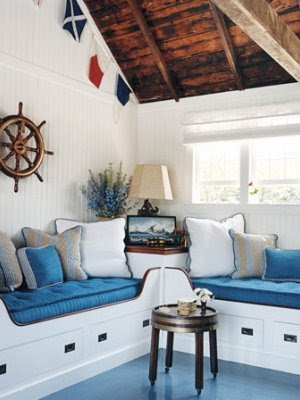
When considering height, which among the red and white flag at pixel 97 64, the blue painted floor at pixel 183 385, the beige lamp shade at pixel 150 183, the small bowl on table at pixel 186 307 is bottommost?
the blue painted floor at pixel 183 385

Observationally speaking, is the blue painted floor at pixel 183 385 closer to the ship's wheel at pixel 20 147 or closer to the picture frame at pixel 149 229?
the picture frame at pixel 149 229

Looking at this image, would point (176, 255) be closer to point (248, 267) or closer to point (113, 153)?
point (248, 267)

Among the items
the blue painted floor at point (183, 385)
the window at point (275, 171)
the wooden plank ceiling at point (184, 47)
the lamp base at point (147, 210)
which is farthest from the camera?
the lamp base at point (147, 210)

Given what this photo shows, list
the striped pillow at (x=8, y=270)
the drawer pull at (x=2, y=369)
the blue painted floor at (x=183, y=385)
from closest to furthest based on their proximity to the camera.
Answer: the drawer pull at (x=2, y=369) < the blue painted floor at (x=183, y=385) < the striped pillow at (x=8, y=270)

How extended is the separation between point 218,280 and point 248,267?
292 millimetres

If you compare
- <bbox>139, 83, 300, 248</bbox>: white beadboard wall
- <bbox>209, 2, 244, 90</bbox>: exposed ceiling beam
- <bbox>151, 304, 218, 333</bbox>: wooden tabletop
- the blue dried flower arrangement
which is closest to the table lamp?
the blue dried flower arrangement

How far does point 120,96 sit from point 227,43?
1.32m

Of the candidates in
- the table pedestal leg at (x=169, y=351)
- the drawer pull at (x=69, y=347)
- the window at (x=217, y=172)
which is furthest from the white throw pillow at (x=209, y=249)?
the drawer pull at (x=69, y=347)

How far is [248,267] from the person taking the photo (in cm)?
412

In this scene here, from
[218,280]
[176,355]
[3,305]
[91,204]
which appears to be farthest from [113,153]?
[3,305]

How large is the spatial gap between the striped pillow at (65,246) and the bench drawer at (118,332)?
490 mm

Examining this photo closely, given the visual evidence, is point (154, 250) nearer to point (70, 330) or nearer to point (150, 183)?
point (150, 183)

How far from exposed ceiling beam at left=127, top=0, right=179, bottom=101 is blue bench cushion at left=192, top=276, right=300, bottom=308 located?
2069mm

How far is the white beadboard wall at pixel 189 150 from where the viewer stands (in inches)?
175
